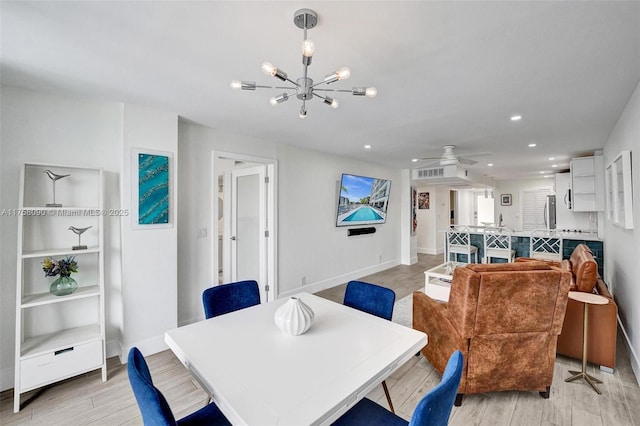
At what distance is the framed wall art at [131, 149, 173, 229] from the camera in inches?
104

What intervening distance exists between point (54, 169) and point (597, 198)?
6910mm

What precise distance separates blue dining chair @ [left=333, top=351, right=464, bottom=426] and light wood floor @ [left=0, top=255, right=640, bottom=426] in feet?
2.79

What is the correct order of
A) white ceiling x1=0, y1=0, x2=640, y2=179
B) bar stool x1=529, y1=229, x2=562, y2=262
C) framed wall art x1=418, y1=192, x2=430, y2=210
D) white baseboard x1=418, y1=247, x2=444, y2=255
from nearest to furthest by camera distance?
white ceiling x1=0, y1=0, x2=640, y2=179 < bar stool x1=529, y1=229, x2=562, y2=262 < white baseboard x1=418, y1=247, x2=444, y2=255 < framed wall art x1=418, y1=192, x2=430, y2=210

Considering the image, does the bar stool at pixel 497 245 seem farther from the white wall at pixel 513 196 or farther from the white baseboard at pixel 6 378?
the white baseboard at pixel 6 378

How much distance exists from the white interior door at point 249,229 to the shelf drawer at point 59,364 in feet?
6.54

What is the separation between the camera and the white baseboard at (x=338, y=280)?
4327 mm

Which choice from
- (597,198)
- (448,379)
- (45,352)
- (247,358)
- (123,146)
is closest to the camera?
(448,379)

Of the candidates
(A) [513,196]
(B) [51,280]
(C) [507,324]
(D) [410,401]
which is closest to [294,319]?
(D) [410,401]

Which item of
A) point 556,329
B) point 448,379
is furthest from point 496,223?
point 448,379

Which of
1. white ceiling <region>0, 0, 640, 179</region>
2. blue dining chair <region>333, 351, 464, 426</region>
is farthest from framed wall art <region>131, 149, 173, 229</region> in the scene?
blue dining chair <region>333, 351, 464, 426</region>

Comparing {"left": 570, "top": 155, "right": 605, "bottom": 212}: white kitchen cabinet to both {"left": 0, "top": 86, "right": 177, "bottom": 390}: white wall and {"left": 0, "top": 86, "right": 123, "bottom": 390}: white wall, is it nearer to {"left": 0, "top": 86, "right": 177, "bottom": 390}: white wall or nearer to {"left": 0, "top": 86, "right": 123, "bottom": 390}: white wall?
{"left": 0, "top": 86, "right": 177, "bottom": 390}: white wall

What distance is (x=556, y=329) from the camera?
193cm

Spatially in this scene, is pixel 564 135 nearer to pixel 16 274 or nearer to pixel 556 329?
pixel 556 329

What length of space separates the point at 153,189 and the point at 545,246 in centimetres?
595
